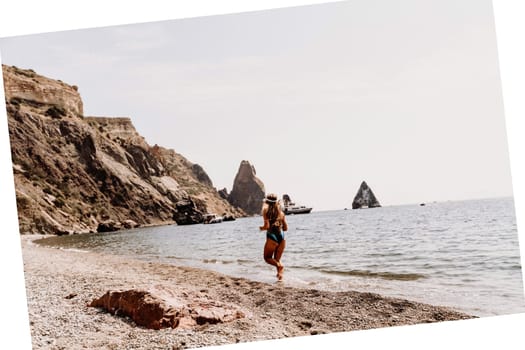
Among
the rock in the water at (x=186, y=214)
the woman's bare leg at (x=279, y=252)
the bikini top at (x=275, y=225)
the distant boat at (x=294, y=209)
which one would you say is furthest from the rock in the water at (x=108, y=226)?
the bikini top at (x=275, y=225)

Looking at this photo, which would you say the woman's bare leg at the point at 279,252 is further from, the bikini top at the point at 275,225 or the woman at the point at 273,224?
the bikini top at the point at 275,225

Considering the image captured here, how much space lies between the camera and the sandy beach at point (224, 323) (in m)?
7.48

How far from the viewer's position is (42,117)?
233ft

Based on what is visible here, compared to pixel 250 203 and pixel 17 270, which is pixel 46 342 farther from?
pixel 250 203

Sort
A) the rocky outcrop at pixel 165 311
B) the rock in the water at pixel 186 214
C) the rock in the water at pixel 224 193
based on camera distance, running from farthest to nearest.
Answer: the rock in the water at pixel 224 193
the rock in the water at pixel 186 214
the rocky outcrop at pixel 165 311

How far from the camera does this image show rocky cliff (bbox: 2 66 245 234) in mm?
59750

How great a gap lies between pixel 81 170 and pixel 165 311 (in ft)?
232

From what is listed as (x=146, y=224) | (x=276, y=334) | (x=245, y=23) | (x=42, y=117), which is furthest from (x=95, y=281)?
(x=146, y=224)

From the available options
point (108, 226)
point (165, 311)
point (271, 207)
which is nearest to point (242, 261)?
point (271, 207)

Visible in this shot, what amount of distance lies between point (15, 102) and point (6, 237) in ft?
226

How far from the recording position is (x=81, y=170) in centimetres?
7356

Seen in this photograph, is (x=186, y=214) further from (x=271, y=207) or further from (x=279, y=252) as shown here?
(x=271, y=207)

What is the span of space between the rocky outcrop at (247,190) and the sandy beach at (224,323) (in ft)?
365

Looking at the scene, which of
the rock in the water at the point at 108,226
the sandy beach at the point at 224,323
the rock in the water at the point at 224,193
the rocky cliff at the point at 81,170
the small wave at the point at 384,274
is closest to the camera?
the sandy beach at the point at 224,323
